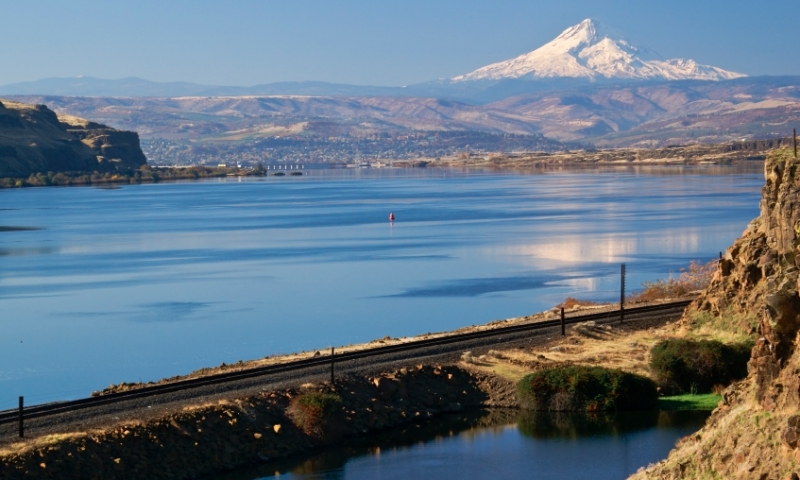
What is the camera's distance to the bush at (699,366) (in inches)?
835

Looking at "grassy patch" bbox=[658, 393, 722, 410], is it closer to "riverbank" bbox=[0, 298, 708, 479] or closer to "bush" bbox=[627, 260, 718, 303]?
"riverbank" bbox=[0, 298, 708, 479]

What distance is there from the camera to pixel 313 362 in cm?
2170

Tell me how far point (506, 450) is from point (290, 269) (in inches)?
1172

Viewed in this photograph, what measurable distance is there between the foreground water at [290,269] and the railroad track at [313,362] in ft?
14.4

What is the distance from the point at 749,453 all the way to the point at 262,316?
78.5 feet

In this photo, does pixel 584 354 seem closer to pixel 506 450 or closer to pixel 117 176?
pixel 506 450

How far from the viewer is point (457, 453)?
1845 cm

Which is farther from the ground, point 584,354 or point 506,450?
point 584,354

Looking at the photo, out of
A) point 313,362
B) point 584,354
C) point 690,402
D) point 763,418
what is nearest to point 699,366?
point 690,402

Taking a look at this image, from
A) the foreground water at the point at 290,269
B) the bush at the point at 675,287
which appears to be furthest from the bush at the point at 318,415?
the bush at the point at 675,287

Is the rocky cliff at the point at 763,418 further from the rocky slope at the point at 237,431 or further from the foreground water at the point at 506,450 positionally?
the rocky slope at the point at 237,431

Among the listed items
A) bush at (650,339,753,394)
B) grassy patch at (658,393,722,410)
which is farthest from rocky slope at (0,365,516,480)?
Result: bush at (650,339,753,394)

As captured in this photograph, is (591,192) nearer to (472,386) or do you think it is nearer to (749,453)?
(472,386)

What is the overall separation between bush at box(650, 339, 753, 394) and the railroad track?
4484mm
